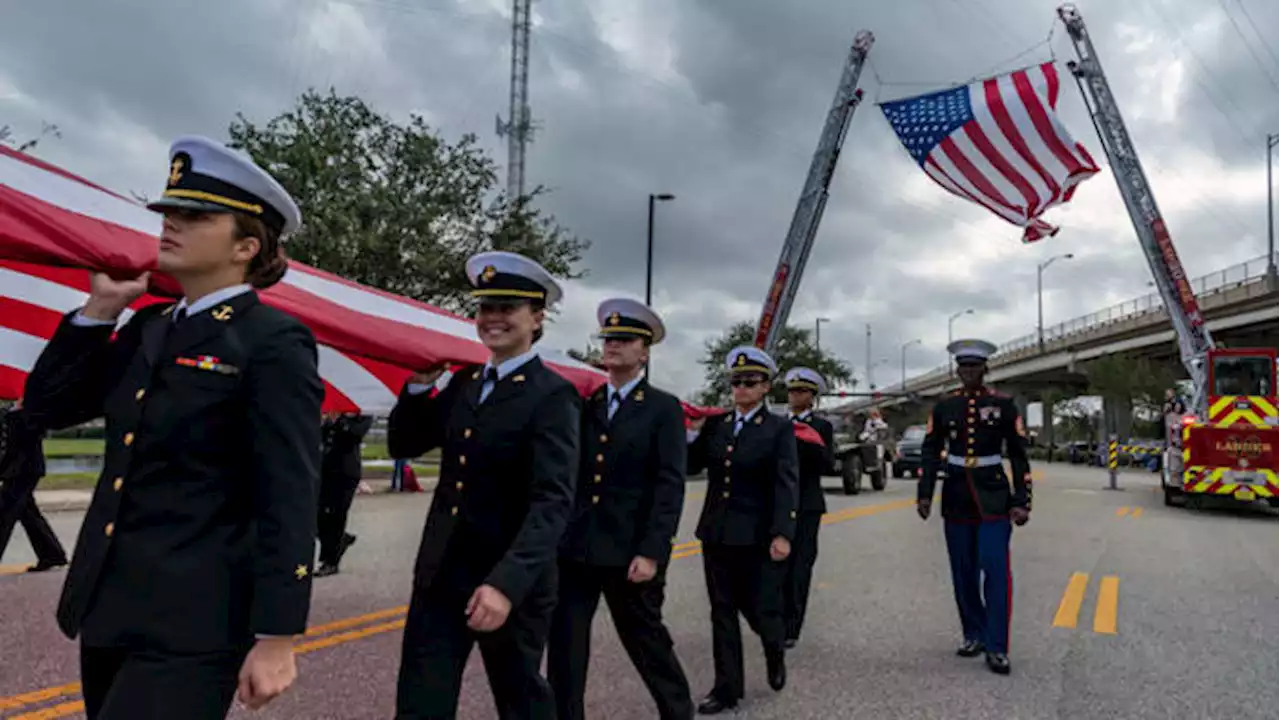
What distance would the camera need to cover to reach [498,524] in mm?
2959

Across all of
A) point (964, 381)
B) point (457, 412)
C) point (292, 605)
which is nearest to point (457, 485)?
point (457, 412)

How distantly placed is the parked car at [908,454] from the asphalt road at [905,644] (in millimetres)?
A: 18041

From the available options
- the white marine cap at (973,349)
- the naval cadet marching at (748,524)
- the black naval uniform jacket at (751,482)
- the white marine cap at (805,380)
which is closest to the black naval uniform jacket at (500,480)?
the naval cadet marching at (748,524)

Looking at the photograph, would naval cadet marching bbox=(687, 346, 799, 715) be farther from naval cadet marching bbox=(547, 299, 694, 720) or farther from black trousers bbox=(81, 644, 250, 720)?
black trousers bbox=(81, 644, 250, 720)

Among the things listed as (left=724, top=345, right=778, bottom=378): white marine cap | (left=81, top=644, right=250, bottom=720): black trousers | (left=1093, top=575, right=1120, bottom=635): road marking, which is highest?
(left=724, top=345, right=778, bottom=378): white marine cap

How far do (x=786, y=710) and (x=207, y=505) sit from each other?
3.40 metres

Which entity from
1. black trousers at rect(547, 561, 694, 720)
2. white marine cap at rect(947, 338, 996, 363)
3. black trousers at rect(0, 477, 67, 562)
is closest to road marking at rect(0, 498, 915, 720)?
black trousers at rect(547, 561, 694, 720)

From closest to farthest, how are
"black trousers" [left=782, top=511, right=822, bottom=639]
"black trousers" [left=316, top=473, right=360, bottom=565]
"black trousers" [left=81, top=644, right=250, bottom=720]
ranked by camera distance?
"black trousers" [left=81, top=644, right=250, bottom=720] < "black trousers" [left=782, top=511, right=822, bottom=639] < "black trousers" [left=316, top=473, right=360, bottom=565]

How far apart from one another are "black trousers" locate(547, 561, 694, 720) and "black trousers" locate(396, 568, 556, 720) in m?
0.64

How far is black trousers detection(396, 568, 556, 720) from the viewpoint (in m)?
2.83

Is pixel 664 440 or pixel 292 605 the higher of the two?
pixel 664 440

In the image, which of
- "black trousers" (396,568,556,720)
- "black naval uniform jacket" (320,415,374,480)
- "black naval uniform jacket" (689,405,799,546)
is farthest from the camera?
"black naval uniform jacket" (320,415,374,480)

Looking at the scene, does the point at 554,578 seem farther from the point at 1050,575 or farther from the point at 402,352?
the point at 1050,575

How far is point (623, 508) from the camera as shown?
13.1ft
